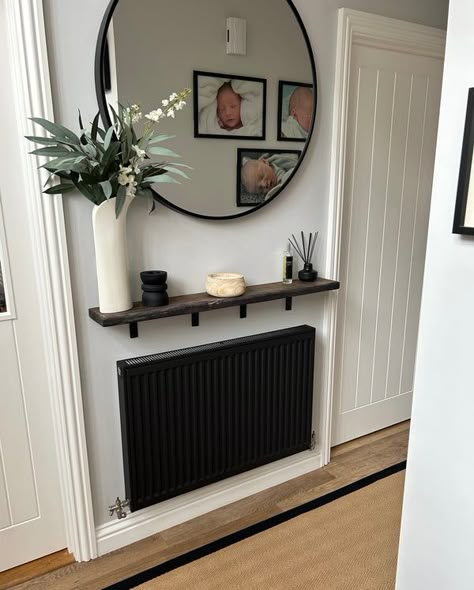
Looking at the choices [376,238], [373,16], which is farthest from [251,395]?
[373,16]

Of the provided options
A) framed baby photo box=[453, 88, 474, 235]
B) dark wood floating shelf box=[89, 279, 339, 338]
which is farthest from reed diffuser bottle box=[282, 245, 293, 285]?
framed baby photo box=[453, 88, 474, 235]

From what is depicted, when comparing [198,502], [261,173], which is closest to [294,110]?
[261,173]

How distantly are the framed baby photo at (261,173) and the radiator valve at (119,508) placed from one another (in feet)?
4.34

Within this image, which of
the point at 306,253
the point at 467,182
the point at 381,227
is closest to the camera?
the point at 467,182

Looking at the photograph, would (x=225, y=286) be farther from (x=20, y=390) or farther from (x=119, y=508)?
(x=119, y=508)

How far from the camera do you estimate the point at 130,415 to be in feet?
5.82

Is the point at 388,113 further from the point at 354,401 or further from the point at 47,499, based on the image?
the point at 47,499

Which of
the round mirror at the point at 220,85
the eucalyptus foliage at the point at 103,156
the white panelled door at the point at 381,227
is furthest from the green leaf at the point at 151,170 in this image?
the white panelled door at the point at 381,227

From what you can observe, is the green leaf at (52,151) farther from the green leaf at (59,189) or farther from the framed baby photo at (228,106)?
the framed baby photo at (228,106)

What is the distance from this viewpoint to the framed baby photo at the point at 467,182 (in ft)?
3.59

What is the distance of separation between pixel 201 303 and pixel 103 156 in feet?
2.07

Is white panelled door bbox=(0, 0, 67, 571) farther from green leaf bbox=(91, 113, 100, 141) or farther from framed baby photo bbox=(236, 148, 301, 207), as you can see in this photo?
framed baby photo bbox=(236, 148, 301, 207)

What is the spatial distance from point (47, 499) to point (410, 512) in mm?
1352

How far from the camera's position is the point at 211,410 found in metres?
1.97
